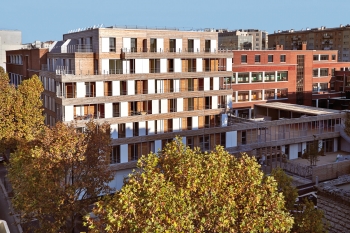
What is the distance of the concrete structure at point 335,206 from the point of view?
23203 millimetres

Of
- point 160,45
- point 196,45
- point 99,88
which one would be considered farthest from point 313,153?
point 99,88

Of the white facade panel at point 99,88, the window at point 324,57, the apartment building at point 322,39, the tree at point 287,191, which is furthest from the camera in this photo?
the apartment building at point 322,39

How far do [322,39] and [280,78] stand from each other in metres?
53.4

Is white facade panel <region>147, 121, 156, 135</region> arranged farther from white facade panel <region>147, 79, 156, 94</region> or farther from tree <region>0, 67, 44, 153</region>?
tree <region>0, 67, 44, 153</region>

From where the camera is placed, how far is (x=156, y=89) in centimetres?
5297

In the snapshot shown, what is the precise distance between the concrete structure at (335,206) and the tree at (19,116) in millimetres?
33836

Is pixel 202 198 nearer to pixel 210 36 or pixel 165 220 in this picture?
pixel 165 220

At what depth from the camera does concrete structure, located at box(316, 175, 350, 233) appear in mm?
23203

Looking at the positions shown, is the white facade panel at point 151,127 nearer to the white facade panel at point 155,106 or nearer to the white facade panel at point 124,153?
the white facade panel at point 155,106

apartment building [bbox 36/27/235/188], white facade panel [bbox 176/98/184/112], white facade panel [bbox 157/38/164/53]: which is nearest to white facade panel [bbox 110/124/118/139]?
apartment building [bbox 36/27/235/188]

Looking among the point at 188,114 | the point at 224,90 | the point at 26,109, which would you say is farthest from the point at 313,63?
the point at 26,109

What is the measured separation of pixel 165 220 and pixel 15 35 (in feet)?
357

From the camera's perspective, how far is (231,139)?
188 feet

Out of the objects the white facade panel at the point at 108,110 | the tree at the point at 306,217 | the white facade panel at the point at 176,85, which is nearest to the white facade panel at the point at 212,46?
the white facade panel at the point at 176,85
